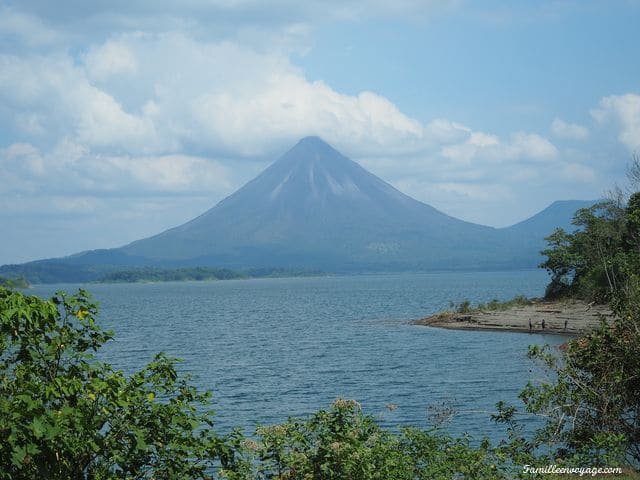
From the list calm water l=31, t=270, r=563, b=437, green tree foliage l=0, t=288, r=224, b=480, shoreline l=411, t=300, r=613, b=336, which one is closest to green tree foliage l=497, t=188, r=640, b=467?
calm water l=31, t=270, r=563, b=437

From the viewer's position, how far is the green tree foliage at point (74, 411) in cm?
702

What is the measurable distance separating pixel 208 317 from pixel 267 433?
7872cm

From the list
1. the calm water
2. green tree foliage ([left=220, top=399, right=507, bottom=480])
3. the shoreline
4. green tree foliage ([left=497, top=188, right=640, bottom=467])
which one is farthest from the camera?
the shoreline

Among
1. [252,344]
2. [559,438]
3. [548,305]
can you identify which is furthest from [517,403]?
[548,305]

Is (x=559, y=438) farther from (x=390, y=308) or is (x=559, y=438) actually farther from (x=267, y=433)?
(x=390, y=308)

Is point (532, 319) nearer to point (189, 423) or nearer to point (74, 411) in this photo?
point (189, 423)

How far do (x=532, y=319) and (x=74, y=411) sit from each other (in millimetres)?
54192

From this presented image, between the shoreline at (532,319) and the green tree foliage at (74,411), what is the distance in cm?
4555

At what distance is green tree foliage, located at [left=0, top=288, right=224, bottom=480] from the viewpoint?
7023mm

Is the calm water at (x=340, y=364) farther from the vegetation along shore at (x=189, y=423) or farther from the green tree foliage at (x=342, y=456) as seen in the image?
the green tree foliage at (x=342, y=456)

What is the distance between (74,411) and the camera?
23.8 feet

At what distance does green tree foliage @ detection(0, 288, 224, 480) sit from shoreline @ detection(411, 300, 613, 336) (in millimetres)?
45549

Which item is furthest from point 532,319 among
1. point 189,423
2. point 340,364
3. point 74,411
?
point 74,411

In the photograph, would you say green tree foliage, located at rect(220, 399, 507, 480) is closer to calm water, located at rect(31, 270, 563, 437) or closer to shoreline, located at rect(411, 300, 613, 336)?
calm water, located at rect(31, 270, 563, 437)
